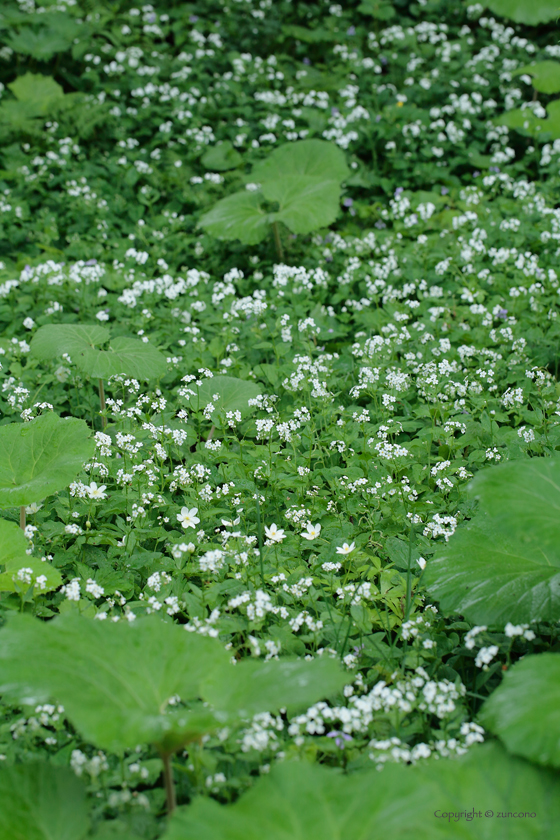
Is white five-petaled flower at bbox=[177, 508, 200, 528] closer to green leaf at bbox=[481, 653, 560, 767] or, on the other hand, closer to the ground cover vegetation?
the ground cover vegetation

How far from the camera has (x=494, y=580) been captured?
2.56 meters

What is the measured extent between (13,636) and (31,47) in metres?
8.17

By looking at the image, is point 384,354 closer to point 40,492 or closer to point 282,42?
point 40,492

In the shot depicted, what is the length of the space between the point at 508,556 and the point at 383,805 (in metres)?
1.26

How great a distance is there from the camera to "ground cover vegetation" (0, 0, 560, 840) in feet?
6.17

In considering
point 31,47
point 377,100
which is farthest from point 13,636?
point 31,47

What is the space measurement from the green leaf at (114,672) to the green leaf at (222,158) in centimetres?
598

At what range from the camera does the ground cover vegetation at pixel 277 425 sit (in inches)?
74.0

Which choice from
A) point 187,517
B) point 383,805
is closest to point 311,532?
point 187,517

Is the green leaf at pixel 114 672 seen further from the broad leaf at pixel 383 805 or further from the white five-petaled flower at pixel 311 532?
the white five-petaled flower at pixel 311 532

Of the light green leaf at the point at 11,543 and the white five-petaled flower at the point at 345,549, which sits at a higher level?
the light green leaf at the point at 11,543

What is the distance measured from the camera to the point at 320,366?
14.1 feet

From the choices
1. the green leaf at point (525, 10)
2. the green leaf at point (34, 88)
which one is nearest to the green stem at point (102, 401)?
the green leaf at point (34, 88)

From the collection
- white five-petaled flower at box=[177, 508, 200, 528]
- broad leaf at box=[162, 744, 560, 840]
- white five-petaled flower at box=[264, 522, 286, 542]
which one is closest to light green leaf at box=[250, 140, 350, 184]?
white five-petaled flower at box=[177, 508, 200, 528]
